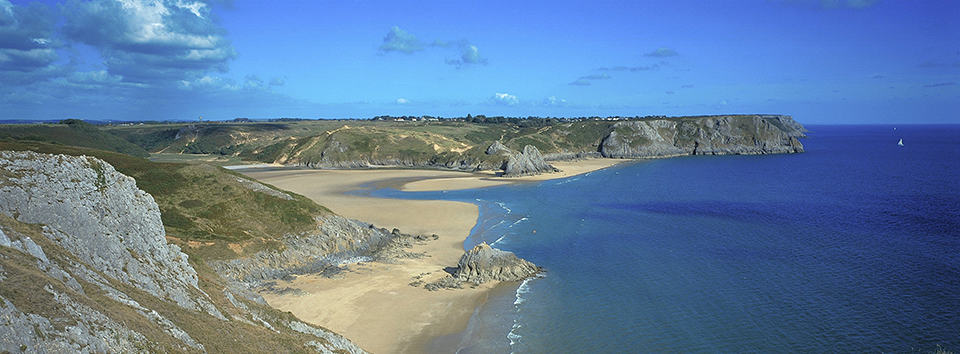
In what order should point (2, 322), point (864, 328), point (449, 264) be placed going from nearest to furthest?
point (2, 322) → point (864, 328) → point (449, 264)

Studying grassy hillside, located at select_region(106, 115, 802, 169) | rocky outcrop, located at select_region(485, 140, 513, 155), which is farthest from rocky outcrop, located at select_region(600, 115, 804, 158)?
rocky outcrop, located at select_region(485, 140, 513, 155)

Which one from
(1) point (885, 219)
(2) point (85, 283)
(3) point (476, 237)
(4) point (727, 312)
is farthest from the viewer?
(1) point (885, 219)

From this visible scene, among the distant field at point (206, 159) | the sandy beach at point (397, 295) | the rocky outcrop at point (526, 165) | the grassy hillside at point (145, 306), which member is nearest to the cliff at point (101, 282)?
the grassy hillside at point (145, 306)

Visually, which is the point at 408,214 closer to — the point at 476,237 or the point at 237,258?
the point at 476,237

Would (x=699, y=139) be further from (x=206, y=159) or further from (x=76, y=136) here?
(x=76, y=136)

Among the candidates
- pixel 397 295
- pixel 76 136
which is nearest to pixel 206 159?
pixel 76 136

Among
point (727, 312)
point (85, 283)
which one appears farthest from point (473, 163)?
point (85, 283)
